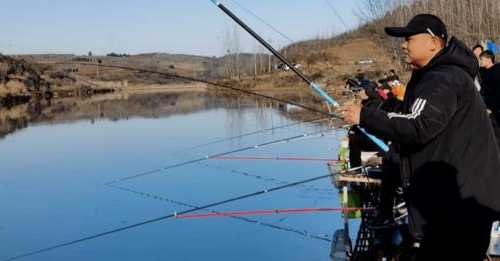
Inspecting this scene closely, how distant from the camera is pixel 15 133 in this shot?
2088 cm

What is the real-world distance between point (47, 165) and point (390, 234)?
10007 millimetres

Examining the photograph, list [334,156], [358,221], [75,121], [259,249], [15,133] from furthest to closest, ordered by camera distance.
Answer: [75,121]
[15,133]
[334,156]
[358,221]
[259,249]

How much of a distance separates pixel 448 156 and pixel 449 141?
49 mm

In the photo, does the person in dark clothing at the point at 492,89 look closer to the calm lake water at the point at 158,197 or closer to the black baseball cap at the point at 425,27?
the calm lake water at the point at 158,197

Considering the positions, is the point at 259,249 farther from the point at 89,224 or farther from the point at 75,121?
the point at 75,121

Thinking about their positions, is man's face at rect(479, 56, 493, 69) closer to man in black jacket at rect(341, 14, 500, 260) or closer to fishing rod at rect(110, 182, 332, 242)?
fishing rod at rect(110, 182, 332, 242)

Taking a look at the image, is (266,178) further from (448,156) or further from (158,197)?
(448,156)

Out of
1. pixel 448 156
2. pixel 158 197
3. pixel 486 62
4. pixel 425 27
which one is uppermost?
pixel 425 27

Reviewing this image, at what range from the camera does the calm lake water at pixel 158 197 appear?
670 cm

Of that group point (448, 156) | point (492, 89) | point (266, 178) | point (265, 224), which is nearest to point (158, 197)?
point (266, 178)

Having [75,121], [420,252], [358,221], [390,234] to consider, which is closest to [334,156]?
[358,221]

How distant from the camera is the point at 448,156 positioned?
2.24 m

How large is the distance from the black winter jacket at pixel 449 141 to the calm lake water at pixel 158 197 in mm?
3873

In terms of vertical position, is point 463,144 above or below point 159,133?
above
